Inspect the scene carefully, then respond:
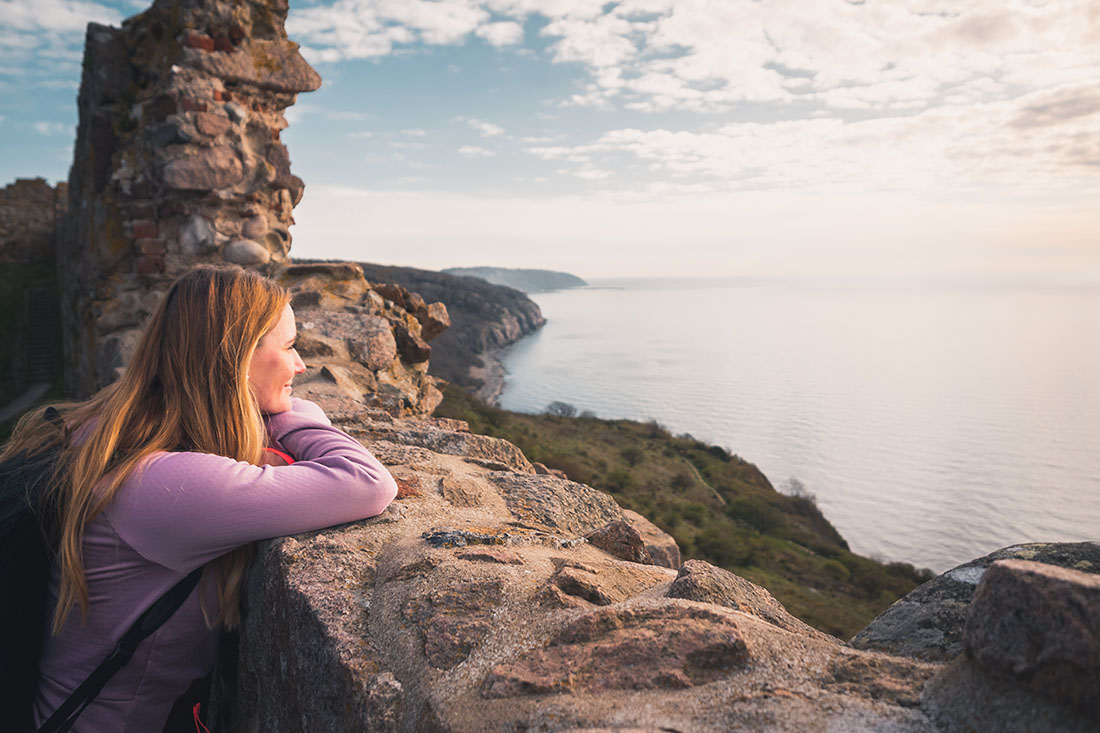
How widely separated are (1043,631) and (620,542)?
1.27 m

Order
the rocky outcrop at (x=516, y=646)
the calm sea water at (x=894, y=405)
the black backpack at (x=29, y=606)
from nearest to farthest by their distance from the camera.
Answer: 1. the rocky outcrop at (x=516, y=646)
2. the black backpack at (x=29, y=606)
3. the calm sea water at (x=894, y=405)

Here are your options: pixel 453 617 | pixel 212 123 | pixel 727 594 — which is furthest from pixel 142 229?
pixel 727 594

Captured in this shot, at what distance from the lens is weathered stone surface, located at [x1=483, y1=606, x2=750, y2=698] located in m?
1.12

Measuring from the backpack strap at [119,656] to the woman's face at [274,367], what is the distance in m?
0.54

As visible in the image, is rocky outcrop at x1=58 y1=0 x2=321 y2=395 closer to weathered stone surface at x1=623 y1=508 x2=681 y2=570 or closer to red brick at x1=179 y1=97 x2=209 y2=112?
red brick at x1=179 y1=97 x2=209 y2=112

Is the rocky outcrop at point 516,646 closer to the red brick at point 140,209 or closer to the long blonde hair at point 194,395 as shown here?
the long blonde hair at point 194,395

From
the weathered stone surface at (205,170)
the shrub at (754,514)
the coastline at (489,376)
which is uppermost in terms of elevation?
the weathered stone surface at (205,170)

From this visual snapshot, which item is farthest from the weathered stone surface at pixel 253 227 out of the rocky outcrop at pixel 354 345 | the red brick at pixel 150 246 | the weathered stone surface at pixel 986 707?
the weathered stone surface at pixel 986 707

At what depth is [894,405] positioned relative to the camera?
5441cm

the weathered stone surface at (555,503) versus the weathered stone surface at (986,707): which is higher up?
the weathered stone surface at (986,707)

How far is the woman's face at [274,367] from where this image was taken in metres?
1.81

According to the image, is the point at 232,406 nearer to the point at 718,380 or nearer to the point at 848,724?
the point at 848,724

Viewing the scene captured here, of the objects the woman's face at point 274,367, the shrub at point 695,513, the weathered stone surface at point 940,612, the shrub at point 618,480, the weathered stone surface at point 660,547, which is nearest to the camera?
the weathered stone surface at point 940,612

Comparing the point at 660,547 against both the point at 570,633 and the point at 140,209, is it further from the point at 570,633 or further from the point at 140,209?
the point at 140,209
